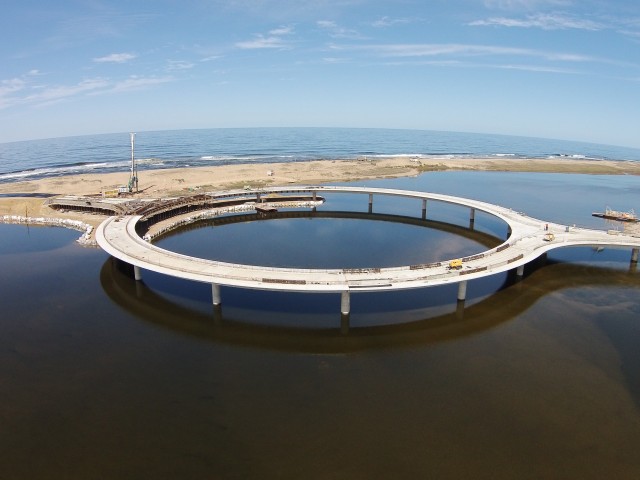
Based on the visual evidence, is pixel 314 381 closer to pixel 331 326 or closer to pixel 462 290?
pixel 331 326

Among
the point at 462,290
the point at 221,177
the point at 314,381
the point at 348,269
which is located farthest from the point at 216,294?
the point at 221,177

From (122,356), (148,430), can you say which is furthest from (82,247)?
(148,430)

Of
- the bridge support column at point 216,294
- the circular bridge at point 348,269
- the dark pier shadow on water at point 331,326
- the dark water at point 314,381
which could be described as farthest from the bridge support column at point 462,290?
the bridge support column at point 216,294

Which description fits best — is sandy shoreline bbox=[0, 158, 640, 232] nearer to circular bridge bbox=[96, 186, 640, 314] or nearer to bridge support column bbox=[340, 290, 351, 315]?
circular bridge bbox=[96, 186, 640, 314]

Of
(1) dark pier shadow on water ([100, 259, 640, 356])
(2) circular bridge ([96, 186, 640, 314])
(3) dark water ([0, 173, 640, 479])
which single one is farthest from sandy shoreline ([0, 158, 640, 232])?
(3) dark water ([0, 173, 640, 479])

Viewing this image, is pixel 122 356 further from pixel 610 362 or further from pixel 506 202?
pixel 506 202

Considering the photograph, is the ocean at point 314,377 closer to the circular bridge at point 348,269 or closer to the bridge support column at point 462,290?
the bridge support column at point 462,290
